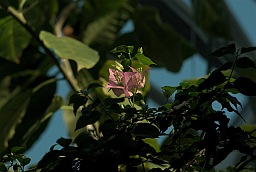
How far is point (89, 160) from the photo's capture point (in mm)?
876

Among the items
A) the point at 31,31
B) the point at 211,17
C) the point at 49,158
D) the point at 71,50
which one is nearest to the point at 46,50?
the point at 31,31

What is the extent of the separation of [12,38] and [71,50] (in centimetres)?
41

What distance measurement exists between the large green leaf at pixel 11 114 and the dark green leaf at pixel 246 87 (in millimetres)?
1183

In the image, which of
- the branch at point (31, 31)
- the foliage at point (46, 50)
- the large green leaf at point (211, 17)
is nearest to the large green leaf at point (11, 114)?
the foliage at point (46, 50)

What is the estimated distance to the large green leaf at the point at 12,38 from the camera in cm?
210

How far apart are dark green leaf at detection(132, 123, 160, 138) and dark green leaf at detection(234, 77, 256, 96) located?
12 cm

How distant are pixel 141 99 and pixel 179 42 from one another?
1.42 metres

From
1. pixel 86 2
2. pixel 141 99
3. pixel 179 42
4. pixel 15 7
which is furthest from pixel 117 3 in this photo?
pixel 141 99

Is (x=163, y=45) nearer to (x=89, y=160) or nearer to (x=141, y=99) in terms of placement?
(x=141, y=99)

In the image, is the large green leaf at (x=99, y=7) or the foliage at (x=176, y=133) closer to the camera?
the foliage at (x=176, y=133)

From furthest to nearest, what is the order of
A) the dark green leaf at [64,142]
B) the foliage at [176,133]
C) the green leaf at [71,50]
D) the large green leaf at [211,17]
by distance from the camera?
the large green leaf at [211,17] < the green leaf at [71,50] < the dark green leaf at [64,142] < the foliage at [176,133]

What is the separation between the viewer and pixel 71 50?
178cm

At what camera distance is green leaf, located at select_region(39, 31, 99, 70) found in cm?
174

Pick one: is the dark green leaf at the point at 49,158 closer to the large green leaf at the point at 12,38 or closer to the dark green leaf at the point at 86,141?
the dark green leaf at the point at 86,141
